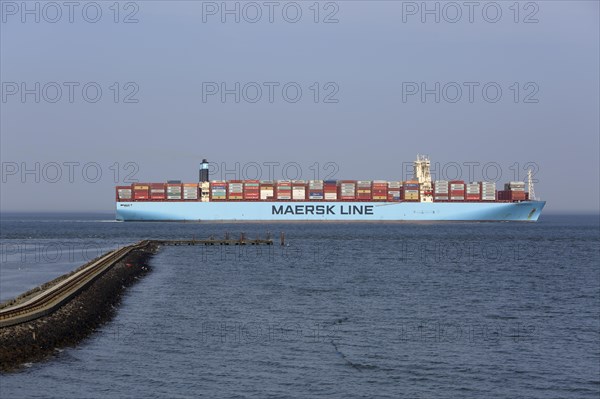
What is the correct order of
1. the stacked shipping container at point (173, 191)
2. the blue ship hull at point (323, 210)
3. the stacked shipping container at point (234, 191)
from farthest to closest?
the stacked shipping container at point (173, 191) < the stacked shipping container at point (234, 191) < the blue ship hull at point (323, 210)

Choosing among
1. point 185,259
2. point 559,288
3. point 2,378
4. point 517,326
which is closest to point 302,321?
point 517,326

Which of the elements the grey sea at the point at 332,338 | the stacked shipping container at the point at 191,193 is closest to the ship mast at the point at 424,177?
the stacked shipping container at the point at 191,193

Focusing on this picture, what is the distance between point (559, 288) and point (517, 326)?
15017mm

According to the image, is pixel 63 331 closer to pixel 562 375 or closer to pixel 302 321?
pixel 302 321

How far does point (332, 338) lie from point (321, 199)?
111 meters

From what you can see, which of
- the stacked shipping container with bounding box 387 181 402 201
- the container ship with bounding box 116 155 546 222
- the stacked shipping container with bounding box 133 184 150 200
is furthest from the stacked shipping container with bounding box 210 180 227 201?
the stacked shipping container with bounding box 387 181 402 201

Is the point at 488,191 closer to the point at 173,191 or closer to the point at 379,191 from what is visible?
the point at 379,191

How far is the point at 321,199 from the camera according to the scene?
449 ft

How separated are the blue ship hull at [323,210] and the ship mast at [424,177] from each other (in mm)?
1581

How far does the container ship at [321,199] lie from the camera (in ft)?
448

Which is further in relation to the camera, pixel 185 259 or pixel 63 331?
pixel 185 259

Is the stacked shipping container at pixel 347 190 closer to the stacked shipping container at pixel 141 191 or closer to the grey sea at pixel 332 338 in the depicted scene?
the stacked shipping container at pixel 141 191

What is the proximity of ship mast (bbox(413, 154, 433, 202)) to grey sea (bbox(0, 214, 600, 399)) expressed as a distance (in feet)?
284

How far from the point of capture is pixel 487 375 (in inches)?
831
